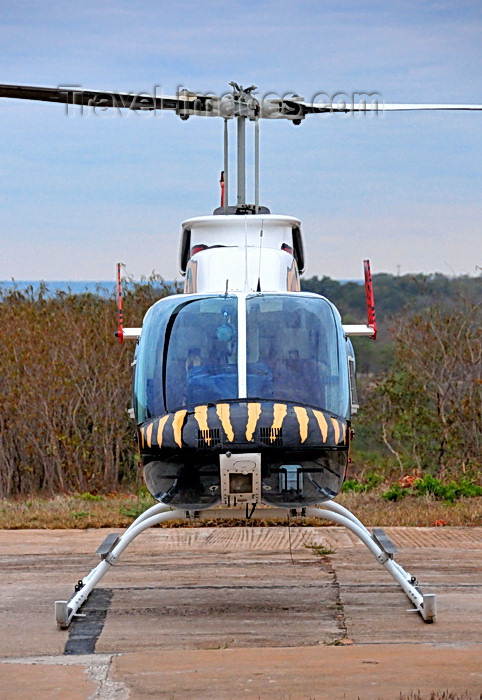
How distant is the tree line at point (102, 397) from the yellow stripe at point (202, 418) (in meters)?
8.79

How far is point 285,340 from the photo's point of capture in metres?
6.39

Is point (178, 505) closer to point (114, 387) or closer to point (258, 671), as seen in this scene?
point (258, 671)

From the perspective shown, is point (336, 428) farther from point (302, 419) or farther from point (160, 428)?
point (160, 428)

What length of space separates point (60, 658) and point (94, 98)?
395 cm

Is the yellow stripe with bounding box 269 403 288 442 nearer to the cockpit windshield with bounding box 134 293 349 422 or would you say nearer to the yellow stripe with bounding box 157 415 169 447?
the cockpit windshield with bounding box 134 293 349 422

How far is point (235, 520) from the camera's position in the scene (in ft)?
34.4

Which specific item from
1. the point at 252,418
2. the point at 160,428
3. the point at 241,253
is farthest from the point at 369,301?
the point at 160,428

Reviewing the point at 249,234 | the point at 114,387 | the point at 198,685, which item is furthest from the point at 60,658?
the point at 114,387

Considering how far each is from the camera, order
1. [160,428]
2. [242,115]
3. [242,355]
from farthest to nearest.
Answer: [242,115] → [242,355] → [160,428]

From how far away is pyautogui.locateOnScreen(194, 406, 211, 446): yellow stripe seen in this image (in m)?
5.92

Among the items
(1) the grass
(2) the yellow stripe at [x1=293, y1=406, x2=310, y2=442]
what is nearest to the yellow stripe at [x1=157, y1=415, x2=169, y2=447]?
(2) the yellow stripe at [x1=293, y1=406, x2=310, y2=442]

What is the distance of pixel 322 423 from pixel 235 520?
4590mm

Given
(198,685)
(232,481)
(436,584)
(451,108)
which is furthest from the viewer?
(451,108)

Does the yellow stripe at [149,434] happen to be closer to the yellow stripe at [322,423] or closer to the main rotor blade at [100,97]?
the yellow stripe at [322,423]
